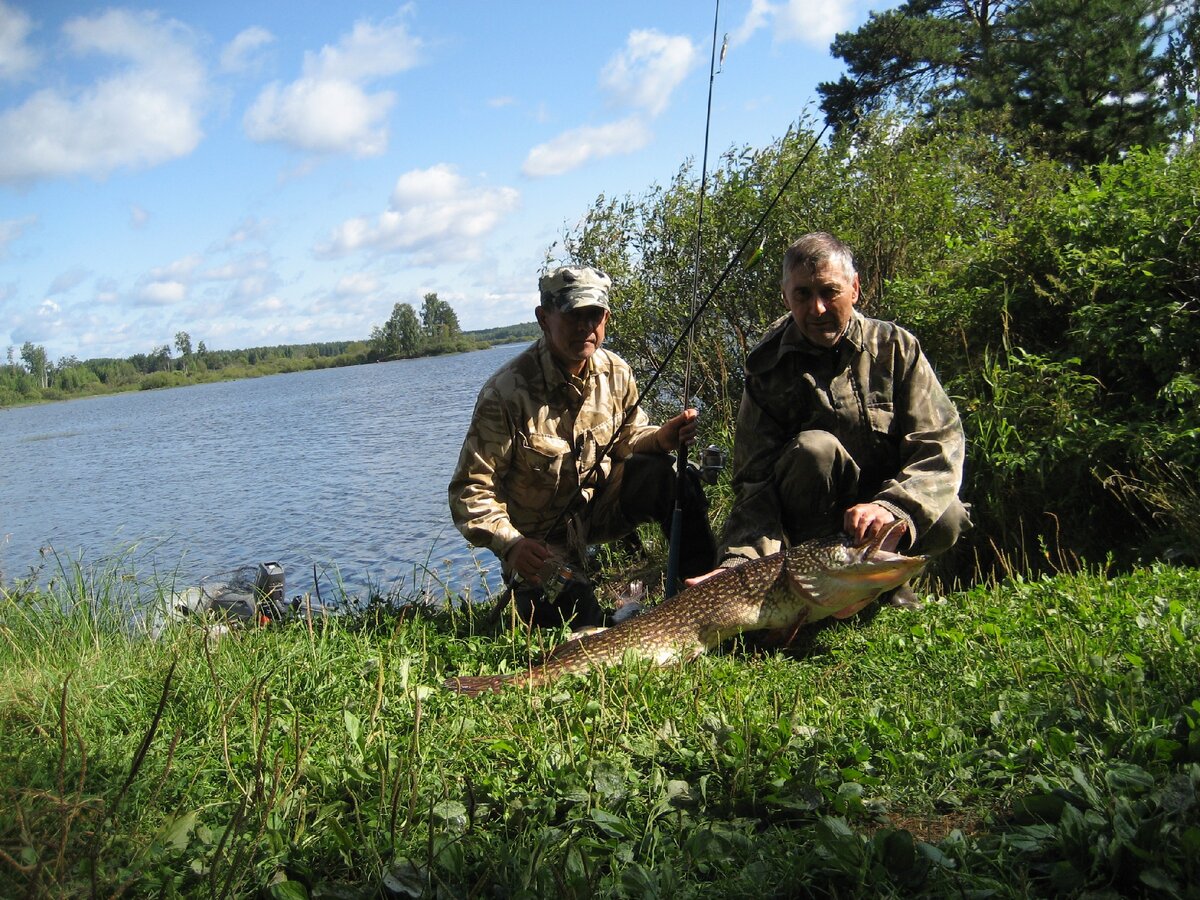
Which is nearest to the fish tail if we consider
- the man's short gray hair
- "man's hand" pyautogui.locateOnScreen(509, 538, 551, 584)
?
"man's hand" pyautogui.locateOnScreen(509, 538, 551, 584)

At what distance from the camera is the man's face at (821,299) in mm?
4445

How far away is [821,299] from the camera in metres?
4.50

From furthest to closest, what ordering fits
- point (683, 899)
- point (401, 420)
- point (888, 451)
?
point (401, 420)
point (888, 451)
point (683, 899)

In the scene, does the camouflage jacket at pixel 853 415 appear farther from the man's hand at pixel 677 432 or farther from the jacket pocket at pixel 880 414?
the man's hand at pixel 677 432

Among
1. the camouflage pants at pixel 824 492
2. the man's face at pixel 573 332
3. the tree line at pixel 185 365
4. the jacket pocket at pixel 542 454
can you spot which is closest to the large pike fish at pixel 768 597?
the camouflage pants at pixel 824 492

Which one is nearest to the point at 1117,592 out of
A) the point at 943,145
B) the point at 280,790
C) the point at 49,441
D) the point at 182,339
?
the point at 280,790

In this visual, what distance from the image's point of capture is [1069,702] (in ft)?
9.46

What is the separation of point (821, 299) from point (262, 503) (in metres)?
14.1

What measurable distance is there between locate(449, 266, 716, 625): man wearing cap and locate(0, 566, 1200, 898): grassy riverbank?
924 mm

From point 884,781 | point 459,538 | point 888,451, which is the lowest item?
point 459,538

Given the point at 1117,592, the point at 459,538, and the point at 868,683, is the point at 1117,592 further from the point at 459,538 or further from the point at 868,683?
the point at 459,538

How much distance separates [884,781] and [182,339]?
138254 mm

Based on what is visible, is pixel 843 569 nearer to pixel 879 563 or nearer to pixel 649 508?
pixel 879 563

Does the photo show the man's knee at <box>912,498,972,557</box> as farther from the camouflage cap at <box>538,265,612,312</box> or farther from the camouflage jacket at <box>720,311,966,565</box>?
the camouflage cap at <box>538,265,612,312</box>
